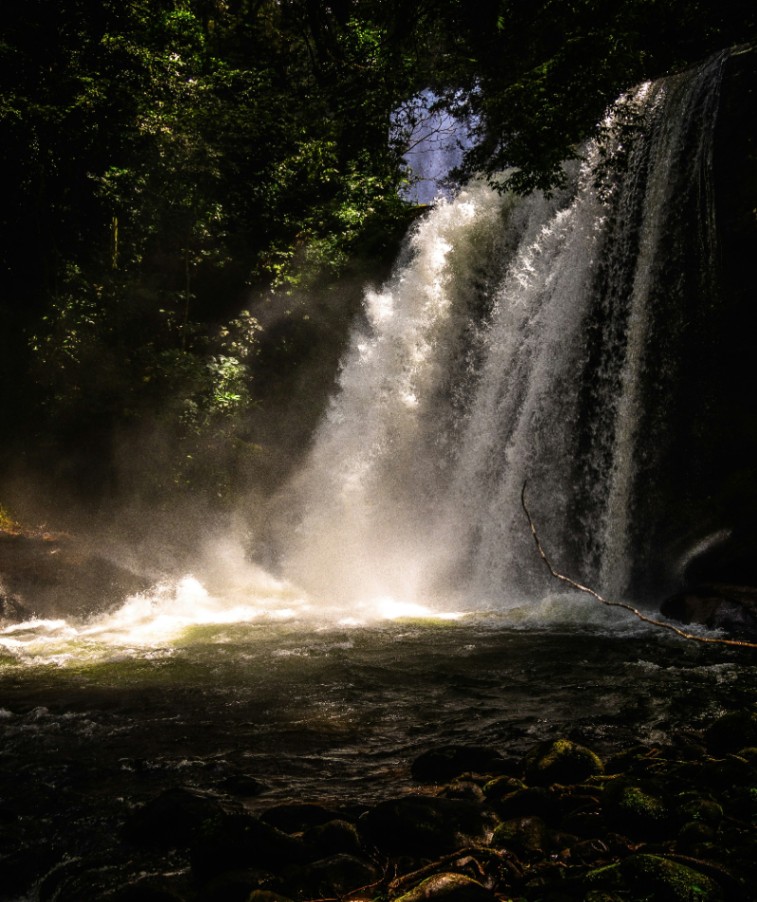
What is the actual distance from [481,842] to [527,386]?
29.2 ft

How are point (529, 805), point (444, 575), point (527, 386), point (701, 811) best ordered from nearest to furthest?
1. point (701, 811)
2. point (529, 805)
3. point (444, 575)
4. point (527, 386)

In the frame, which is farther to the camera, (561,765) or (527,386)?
(527,386)

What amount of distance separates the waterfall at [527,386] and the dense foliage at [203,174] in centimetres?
125

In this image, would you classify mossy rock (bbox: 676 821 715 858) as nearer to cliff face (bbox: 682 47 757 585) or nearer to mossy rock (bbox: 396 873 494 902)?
mossy rock (bbox: 396 873 494 902)

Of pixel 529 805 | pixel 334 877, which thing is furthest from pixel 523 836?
pixel 334 877

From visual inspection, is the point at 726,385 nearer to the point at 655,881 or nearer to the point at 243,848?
the point at 655,881

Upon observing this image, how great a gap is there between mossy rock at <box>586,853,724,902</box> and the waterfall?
7061 mm

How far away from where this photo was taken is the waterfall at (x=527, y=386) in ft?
32.0

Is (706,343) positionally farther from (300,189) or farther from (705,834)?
(300,189)

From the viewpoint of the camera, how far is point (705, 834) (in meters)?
2.45

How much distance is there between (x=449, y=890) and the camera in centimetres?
225

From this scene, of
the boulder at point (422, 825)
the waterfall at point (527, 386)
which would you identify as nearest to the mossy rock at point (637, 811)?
the boulder at point (422, 825)

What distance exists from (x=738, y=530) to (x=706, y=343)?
2964 millimetres

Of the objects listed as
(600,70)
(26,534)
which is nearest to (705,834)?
(26,534)
